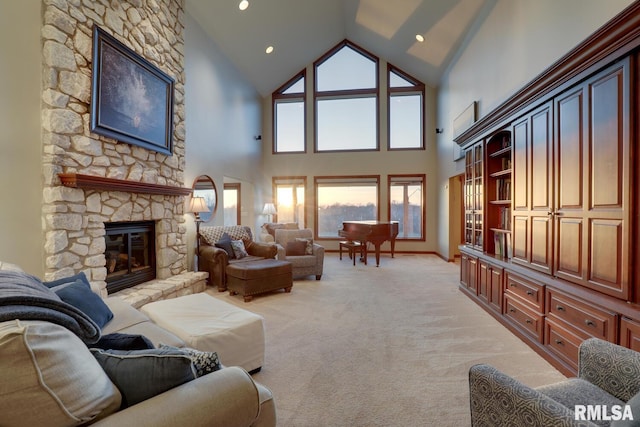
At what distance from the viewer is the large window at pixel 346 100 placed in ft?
28.1

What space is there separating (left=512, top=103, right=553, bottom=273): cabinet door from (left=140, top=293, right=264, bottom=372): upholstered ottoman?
98.3 inches

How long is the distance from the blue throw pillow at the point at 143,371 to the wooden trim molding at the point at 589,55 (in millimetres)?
2781

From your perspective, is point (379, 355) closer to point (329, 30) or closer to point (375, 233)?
point (375, 233)

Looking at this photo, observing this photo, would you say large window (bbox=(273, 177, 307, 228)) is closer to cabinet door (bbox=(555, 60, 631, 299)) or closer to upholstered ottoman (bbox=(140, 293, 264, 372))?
upholstered ottoman (bbox=(140, 293, 264, 372))

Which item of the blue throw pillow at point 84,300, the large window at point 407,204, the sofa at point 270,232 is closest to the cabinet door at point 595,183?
the blue throw pillow at point 84,300

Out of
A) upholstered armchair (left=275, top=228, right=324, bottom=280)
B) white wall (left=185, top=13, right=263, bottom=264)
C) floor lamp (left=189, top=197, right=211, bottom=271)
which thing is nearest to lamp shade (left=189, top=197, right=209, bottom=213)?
floor lamp (left=189, top=197, right=211, bottom=271)

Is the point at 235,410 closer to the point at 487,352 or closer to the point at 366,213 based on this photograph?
the point at 487,352

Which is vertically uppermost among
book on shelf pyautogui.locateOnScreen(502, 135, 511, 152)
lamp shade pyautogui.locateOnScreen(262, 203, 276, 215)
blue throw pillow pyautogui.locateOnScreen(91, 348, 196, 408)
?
book on shelf pyautogui.locateOnScreen(502, 135, 511, 152)

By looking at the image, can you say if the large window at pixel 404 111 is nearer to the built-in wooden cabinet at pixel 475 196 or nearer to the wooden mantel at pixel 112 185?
the built-in wooden cabinet at pixel 475 196

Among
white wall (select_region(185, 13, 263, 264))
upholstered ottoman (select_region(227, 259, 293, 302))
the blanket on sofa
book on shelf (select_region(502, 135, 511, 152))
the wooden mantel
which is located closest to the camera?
the blanket on sofa

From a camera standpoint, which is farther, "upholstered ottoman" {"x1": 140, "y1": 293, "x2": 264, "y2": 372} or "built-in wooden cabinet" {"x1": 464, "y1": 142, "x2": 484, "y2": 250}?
"built-in wooden cabinet" {"x1": 464, "y1": 142, "x2": 484, "y2": 250}

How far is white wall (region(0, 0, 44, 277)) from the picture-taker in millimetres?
2430

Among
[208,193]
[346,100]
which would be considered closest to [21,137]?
[208,193]

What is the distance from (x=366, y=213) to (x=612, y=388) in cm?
745
